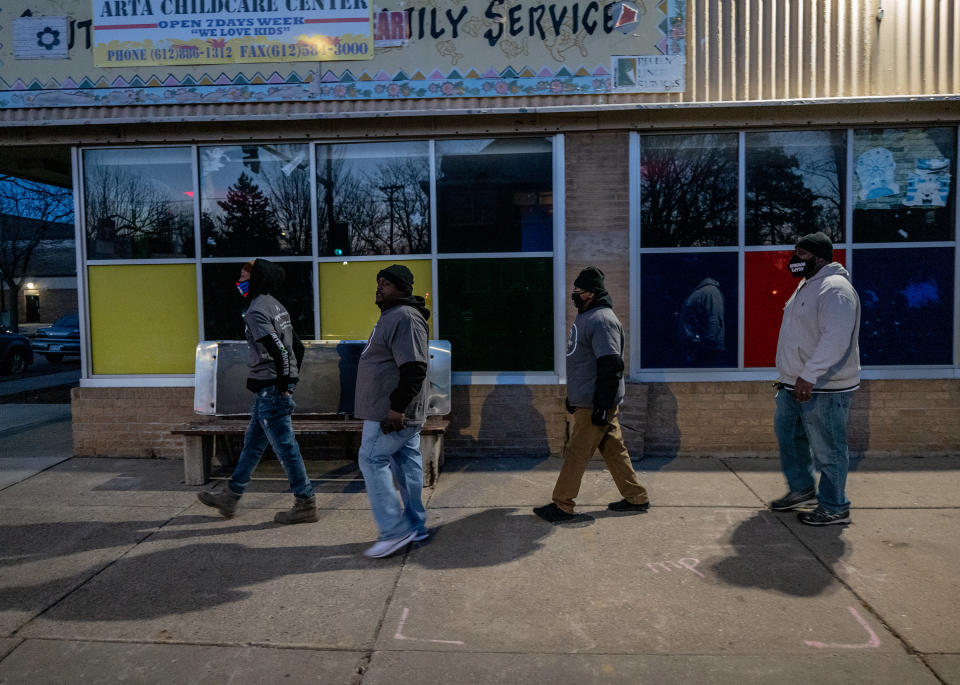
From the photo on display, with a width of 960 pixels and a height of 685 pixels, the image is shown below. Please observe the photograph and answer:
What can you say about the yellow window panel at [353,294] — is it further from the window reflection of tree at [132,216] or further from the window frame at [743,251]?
the window frame at [743,251]

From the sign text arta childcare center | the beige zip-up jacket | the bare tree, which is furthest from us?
the bare tree

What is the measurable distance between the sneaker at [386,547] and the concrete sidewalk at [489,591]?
0.06m

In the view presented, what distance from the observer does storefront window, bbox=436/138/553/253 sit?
7324 millimetres

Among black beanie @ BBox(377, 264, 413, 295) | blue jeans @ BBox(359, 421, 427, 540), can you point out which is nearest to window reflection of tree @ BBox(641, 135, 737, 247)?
black beanie @ BBox(377, 264, 413, 295)

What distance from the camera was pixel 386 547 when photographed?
15.5 ft

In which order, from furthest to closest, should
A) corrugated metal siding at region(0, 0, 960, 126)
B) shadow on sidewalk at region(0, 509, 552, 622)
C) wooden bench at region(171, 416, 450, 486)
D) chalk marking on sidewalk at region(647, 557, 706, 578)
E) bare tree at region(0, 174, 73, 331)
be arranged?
bare tree at region(0, 174, 73, 331), corrugated metal siding at region(0, 0, 960, 126), wooden bench at region(171, 416, 450, 486), chalk marking on sidewalk at region(647, 557, 706, 578), shadow on sidewalk at region(0, 509, 552, 622)

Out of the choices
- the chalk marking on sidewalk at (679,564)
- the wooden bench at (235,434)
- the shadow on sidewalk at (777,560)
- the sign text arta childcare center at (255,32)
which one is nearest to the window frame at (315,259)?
the sign text arta childcare center at (255,32)

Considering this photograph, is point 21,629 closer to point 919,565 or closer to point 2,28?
point 919,565

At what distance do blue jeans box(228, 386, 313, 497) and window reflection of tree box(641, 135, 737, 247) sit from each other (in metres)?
3.92

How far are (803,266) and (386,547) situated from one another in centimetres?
347

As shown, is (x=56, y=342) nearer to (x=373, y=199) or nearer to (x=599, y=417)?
(x=373, y=199)

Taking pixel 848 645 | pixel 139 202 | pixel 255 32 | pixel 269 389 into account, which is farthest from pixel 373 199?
pixel 848 645

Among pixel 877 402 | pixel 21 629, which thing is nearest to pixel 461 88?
pixel 877 402

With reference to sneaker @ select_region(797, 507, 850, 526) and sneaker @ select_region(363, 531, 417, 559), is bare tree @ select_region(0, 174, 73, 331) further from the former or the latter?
sneaker @ select_region(797, 507, 850, 526)
